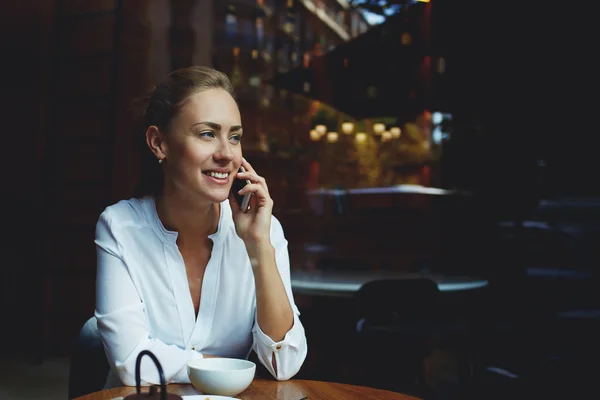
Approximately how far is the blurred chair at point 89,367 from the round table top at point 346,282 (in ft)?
4.60

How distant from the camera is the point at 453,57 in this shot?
3.59m

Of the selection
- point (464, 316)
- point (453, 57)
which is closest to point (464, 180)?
point (453, 57)

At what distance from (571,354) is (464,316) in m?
0.61

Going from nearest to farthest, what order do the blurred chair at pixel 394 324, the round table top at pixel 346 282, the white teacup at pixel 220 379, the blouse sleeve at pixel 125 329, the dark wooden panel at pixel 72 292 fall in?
the white teacup at pixel 220 379 < the blouse sleeve at pixel 125 329 < the blurred chair at pixel 394 324 < the round table top at pixel 346 282 < the dark wooden panel at pixel 72 292

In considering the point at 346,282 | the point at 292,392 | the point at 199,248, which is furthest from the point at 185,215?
the point at 346,282

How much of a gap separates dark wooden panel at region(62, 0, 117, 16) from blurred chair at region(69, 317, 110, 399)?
3511 millimetres

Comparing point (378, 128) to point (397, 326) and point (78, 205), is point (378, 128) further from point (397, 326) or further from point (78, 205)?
point (397, 326)

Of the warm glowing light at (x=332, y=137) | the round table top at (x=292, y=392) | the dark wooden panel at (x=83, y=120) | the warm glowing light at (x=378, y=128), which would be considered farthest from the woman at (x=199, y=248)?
the warm glowing light at (x=332, y=137)

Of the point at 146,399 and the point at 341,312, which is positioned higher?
the point at 146,399

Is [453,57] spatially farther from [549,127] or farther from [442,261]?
[442,261]

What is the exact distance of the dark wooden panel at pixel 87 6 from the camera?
468 centimetres

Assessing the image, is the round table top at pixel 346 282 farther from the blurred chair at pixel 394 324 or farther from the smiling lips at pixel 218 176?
the smiling lips at pixel 218 176

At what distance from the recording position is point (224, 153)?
1607 millimetres

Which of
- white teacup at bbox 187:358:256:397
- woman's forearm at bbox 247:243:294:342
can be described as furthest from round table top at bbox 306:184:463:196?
white teacup at bbox 187:358:256:397
